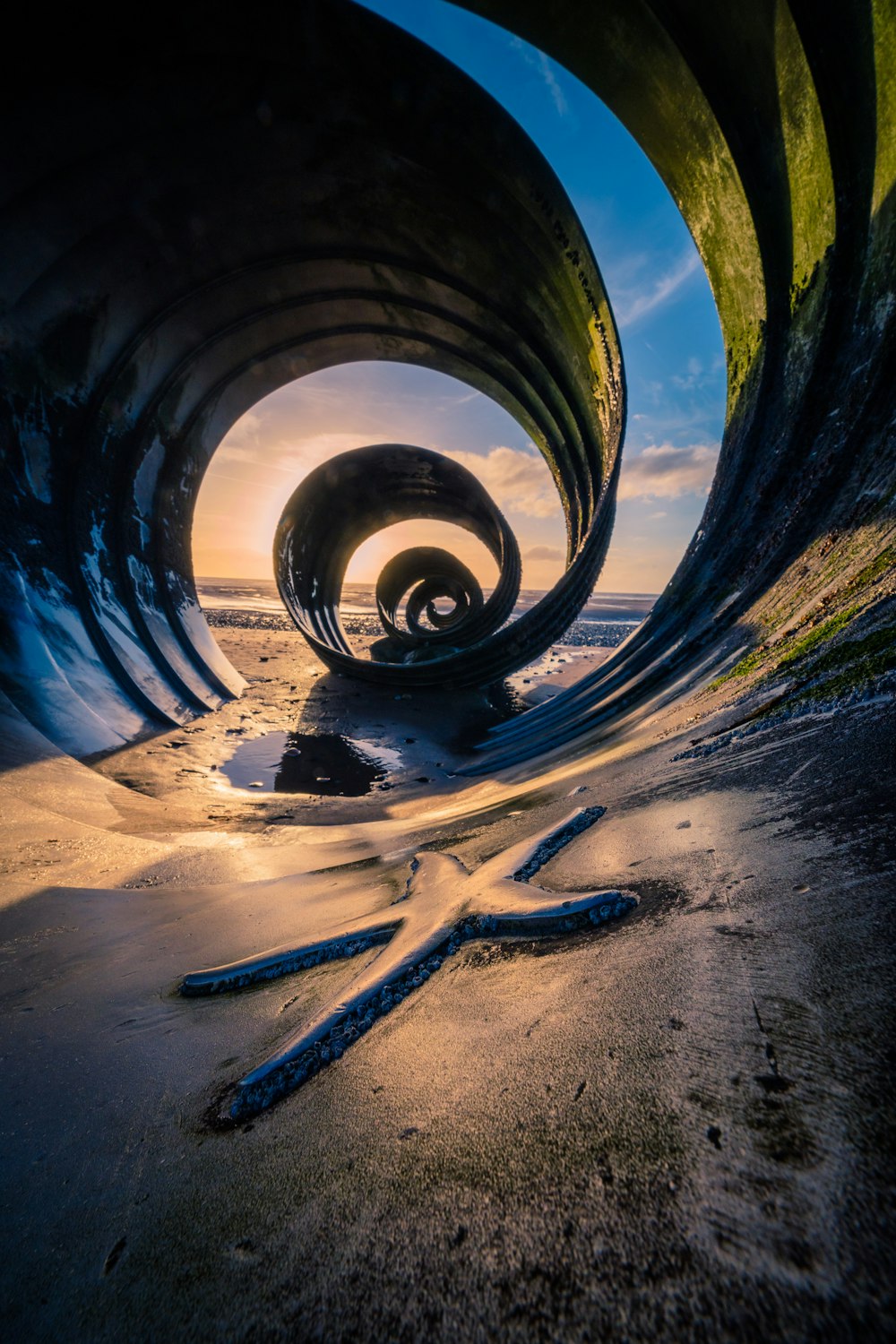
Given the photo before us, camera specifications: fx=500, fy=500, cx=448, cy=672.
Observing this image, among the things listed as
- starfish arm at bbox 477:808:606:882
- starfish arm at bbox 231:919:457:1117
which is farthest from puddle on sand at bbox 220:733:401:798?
starfish arm at bbox 231:919:457:1117

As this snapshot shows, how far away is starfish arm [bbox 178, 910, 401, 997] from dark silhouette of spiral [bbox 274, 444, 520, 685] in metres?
4.70

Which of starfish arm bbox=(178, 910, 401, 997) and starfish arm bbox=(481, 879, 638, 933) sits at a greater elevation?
starfish arm bbox=(481, 879, 638, 933)

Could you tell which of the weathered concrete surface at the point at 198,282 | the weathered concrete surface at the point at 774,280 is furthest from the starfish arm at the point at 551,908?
the weathered concrete surface at the point at 198,282

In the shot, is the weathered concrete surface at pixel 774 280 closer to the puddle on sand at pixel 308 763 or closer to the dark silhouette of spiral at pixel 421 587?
the puddle on sand at pixel 308 763

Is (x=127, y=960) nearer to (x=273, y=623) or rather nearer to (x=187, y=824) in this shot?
(x=187, y=824)

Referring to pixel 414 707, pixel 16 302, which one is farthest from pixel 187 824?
pixel 16 302

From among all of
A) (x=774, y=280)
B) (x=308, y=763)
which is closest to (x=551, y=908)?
(x=308, y=763)

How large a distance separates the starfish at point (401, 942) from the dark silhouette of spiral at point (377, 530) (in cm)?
459

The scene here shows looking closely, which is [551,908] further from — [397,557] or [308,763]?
[397,557]

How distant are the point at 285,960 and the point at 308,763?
3.13 metres

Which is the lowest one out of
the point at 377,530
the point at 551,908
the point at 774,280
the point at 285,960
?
the point at 285,960

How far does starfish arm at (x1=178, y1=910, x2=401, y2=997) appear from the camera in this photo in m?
0.98

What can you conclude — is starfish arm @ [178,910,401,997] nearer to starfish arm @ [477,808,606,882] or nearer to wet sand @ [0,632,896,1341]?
wet sand @ [0,632,896,1341]

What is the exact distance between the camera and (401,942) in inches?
36.9
